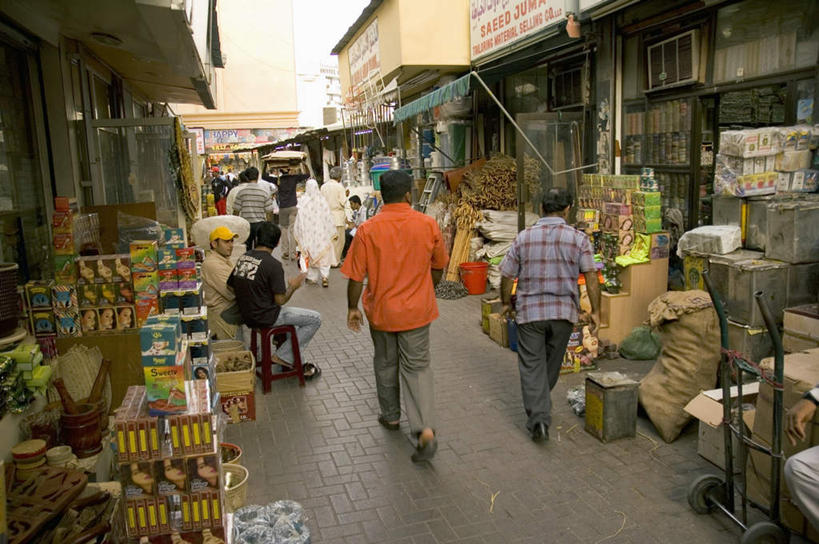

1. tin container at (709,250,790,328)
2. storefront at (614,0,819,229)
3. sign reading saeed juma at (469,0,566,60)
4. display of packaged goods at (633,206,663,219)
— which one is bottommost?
tin container at (709,250,790,328)

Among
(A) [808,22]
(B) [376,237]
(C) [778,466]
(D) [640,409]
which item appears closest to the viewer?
(C) [778,466]

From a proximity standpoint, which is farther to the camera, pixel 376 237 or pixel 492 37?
pixel 492 37

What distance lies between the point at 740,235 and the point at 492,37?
5.82 m

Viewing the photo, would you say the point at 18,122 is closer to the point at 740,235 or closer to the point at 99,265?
the point at 99,265

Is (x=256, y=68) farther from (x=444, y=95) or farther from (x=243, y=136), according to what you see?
(x=444, y=95)

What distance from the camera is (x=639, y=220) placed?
285 inches

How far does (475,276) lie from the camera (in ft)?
33.9

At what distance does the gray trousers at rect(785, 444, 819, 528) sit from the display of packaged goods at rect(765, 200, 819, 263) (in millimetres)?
3030

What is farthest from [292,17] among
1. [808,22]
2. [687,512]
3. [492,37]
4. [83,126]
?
[687,512]

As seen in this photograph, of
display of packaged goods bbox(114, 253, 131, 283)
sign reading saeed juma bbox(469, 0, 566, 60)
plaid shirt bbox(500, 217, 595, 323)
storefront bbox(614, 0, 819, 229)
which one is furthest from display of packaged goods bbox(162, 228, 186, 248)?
sign reading saeed juma bbox(469, 0, 566, 60)

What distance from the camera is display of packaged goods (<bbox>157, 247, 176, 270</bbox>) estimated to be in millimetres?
4801

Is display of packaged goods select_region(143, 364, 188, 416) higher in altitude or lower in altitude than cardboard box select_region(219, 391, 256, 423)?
higher

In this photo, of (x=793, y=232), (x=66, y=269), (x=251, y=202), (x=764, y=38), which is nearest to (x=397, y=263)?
(x=66, y=269)

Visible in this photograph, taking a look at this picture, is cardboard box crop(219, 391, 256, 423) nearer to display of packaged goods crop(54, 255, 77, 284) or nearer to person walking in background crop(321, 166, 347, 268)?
display of packaged goods crop(54, 255, 77, 284)
